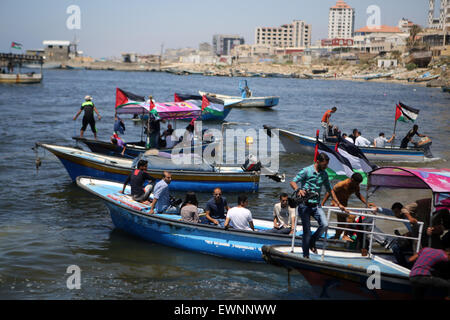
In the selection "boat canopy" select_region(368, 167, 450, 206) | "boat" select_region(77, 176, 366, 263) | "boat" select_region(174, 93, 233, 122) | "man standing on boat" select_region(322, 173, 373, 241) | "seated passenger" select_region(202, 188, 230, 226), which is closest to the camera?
"boat canopy" select_region(368, 167, 450, 206)

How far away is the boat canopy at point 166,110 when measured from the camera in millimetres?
17891

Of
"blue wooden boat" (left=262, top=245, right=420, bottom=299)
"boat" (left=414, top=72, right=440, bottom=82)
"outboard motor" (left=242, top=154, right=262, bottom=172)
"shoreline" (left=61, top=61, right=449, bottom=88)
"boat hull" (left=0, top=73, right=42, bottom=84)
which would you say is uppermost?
"shoreline" (left=61, top=61, right=449, bottom=88)

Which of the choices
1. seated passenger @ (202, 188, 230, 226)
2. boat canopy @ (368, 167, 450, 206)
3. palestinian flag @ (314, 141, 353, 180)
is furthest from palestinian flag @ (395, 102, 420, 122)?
seated passenger @ (202, 188, 230, 226)

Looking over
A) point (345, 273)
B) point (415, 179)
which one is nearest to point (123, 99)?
point (415, 179)

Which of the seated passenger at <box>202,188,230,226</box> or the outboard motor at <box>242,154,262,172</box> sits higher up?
the outboard motor at <box>242,154,262,172</box>

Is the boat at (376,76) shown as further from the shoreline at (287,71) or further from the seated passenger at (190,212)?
the seated passenger at (190,212)

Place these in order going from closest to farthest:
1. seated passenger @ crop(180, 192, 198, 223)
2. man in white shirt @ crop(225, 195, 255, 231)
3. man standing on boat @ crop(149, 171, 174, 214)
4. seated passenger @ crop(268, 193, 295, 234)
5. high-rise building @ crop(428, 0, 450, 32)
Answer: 1. man in white shirt @ crop(225, 195, 255, 231)
2. seated passenger @ crop(268, 193, 295, 234)
3. seated passenger @ crop(180, 192, 198, 223)
4. man standing on boat @ crop(149, 171, 174, 214)
5. high-rise building @ crop(428, 0, 450, 32)

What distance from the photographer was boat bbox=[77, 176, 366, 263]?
10.5m

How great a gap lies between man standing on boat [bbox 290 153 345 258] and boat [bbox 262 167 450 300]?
315 mm

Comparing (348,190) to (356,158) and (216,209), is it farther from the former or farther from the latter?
(216,209)

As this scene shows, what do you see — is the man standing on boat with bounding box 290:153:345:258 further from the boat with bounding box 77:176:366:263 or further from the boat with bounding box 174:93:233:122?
the boat with bounding box 174:93:233:122

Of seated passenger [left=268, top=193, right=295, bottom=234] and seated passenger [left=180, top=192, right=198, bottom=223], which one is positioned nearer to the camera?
seated passenger [left=268, top=193, right=295, bottom=234]

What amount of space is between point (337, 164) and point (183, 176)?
660 centimetres

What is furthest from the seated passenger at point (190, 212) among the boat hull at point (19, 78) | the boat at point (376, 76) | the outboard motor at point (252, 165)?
the boat at point (376, 76)
